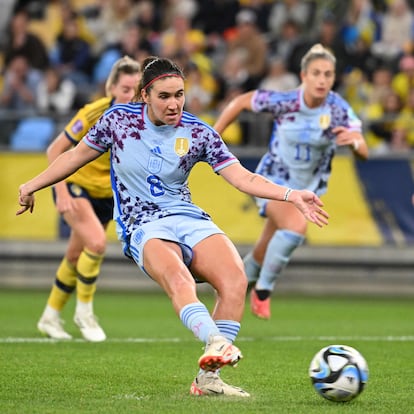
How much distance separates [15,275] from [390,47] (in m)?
7.50

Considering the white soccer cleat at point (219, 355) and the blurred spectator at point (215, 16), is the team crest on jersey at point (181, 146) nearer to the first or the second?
the white soccer cleat at point (219, 355)

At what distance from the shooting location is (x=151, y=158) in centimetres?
740

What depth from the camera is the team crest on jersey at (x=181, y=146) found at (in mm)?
7410

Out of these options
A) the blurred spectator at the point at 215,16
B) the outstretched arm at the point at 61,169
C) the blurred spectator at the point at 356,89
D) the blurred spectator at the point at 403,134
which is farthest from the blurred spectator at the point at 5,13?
the outstretched arm at the point at 61,169

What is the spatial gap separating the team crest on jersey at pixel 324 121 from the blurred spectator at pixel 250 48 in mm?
7562

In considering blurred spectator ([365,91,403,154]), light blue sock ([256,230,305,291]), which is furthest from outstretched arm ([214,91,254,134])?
blurred spectator ([365,91,403,154])

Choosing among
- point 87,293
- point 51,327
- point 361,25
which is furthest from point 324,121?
point 361,25

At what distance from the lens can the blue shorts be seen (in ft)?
23.7

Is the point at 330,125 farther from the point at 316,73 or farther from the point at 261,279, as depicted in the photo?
the point at 261,279

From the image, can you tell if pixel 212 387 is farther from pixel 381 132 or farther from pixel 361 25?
pixel 361 25

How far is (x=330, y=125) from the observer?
11359 millimetres

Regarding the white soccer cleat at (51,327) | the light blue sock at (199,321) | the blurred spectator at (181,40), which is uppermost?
the blurred spectator at (181,40)

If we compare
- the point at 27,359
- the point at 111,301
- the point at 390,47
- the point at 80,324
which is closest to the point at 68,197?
the point at 80,324

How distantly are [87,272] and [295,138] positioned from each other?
8.25ft
